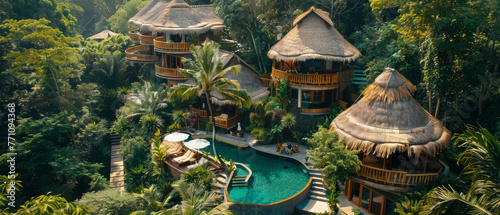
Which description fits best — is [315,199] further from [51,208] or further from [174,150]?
[51,208]

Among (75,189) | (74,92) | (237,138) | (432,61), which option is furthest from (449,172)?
(74,92)

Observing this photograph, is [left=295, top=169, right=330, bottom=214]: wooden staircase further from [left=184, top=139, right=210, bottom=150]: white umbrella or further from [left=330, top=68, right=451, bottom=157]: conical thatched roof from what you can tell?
[left=184, top=139, right=210, bottom=150]: white umbrella

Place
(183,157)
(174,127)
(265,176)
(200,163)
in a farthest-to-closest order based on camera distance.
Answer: (174,127)
(183,157)
(200,163)
(265,176)

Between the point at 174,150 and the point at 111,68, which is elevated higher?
the point at 111,68

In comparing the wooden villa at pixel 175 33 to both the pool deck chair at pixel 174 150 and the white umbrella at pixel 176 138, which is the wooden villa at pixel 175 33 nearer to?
the pool deck chair at pixel 174 150

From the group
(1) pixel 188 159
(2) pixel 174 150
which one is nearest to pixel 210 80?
(1) pixel 188 159

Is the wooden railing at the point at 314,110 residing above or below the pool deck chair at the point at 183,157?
above

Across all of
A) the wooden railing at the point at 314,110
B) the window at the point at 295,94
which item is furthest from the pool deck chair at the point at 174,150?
the wooden railing at the point at 314,110

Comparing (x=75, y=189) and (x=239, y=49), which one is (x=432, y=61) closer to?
(x=239, y=49)
